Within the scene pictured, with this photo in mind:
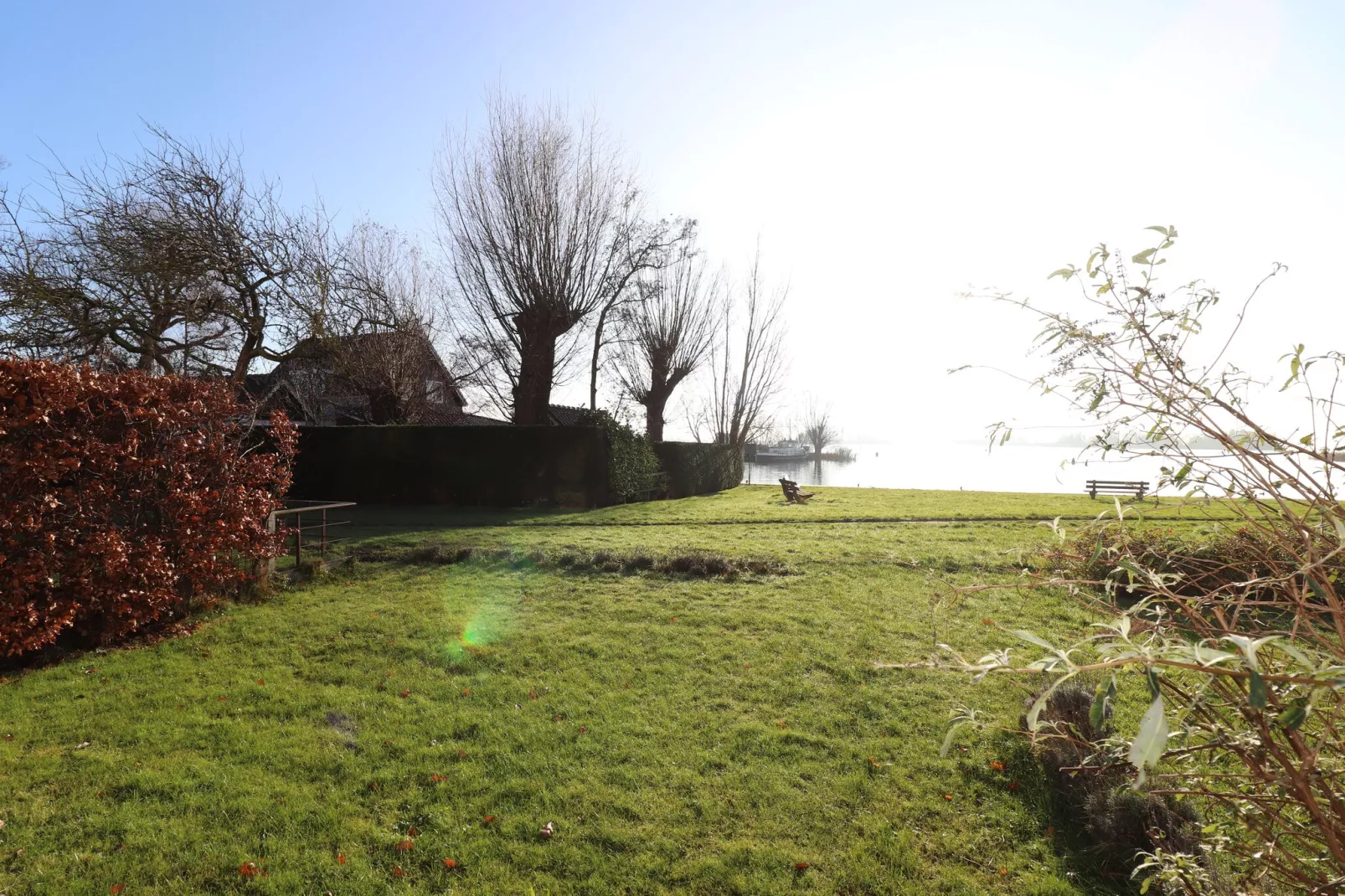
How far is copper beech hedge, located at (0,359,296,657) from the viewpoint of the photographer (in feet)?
16.3

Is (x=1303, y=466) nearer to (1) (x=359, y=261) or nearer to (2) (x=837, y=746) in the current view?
(2) (x=837, y=746)

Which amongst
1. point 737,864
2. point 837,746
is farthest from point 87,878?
point 837,746

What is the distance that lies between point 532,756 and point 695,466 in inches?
745

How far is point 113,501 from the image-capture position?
5867 mm

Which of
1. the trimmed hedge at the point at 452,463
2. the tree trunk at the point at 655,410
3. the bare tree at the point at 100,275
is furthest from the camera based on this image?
the tree trunk at the point at 655,410

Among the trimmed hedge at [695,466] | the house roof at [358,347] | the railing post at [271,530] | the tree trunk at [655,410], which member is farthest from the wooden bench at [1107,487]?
the railing post at [271,530]

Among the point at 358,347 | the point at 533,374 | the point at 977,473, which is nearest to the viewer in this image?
the point at 358,347

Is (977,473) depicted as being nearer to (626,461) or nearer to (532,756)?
(626,461)

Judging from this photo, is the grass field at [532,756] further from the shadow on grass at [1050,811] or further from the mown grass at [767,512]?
the mown grass at [767,512]

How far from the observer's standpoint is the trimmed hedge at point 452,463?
17.0 metres

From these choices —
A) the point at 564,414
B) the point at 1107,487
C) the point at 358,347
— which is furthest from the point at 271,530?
the point at 564,414

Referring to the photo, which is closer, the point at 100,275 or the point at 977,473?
the point at 100,275

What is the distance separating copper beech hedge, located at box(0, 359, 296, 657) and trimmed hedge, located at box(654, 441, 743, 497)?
587 inches

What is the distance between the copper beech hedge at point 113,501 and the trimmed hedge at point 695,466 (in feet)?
49.0
